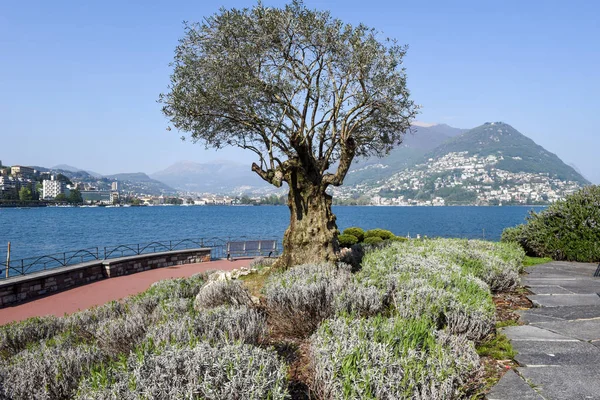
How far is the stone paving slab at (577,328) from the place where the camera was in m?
4.54

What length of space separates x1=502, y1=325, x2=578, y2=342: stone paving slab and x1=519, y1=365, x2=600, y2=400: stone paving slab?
0.81 m

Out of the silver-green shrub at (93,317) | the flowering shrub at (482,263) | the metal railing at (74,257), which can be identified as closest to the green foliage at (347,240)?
A: the metal railing at (74,257)

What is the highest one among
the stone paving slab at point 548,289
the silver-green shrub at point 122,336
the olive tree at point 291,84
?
the olive tree at point 291,84

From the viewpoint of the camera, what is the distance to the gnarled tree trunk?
1027cm

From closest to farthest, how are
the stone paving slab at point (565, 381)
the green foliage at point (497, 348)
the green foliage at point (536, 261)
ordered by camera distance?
the stone paving slab at point (565, 381), the green foliage at point (497, 348), the green foliage at point (536, 261)

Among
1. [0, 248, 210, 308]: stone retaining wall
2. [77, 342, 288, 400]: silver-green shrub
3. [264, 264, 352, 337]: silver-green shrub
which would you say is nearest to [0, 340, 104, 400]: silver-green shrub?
[77, 342, 288, 400]: silver-green shrub

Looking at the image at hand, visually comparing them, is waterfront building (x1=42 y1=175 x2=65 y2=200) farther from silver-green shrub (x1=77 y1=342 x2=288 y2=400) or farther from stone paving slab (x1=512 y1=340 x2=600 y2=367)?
stone paving slab (x1=512 y1=340 x2=600 y2=367)

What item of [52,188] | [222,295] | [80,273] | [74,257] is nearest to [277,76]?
[222,295]

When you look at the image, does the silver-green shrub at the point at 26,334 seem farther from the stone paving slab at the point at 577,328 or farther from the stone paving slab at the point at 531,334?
the stone paving slab at the point at 577,328

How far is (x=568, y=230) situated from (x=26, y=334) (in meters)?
13.8

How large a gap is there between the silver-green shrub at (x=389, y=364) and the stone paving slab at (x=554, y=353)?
82 cm

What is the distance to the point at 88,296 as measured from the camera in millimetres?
14211

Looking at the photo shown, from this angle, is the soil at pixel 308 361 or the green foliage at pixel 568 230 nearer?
the soil at pixel 308 361

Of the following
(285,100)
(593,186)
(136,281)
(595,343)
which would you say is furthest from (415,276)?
(136,281)
